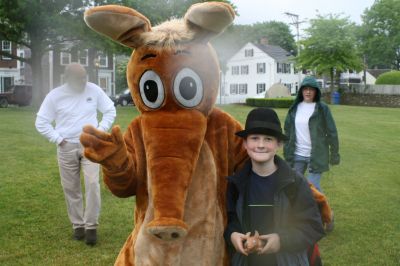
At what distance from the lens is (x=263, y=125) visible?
242cm

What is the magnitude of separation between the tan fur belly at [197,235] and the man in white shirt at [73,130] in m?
2.73

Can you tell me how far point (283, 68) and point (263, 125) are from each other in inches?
2145

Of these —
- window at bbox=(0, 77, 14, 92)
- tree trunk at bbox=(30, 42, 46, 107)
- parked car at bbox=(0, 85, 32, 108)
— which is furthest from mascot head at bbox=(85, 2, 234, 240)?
window at bbox=(0, 77, 14, 92)

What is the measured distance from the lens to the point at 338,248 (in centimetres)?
517

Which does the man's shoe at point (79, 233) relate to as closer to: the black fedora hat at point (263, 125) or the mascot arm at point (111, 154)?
the mascot arm at point (111, 154)

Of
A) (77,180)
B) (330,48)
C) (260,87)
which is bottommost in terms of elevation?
(77,180)

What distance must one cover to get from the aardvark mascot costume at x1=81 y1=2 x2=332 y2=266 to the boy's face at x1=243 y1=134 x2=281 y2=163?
7.8 inches

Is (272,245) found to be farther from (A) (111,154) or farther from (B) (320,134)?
(B) (320,134)

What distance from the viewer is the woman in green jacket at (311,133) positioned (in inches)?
218

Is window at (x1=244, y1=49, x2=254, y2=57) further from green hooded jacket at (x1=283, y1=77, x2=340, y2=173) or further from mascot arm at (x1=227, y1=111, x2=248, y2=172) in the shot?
mascot arm at (x1=227, y1=111, x2=248, y2=172)

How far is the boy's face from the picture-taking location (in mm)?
2412

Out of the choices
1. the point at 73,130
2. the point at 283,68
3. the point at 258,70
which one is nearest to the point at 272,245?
the point at 73,130

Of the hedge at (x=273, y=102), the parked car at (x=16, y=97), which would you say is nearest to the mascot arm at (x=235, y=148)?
the hedge at (x=273, y=102)

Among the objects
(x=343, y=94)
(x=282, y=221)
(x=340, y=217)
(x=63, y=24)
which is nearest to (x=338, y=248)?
(x=340, y=217)
